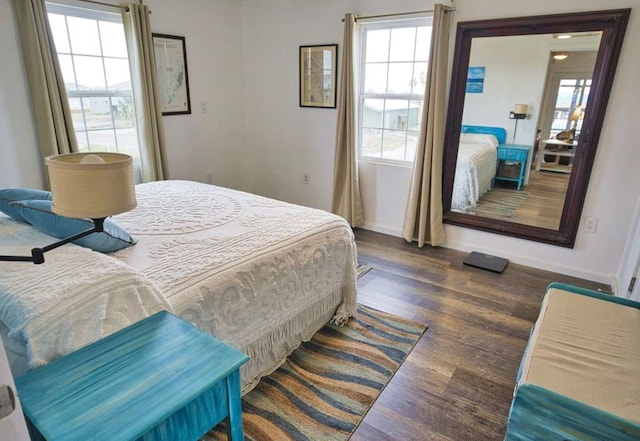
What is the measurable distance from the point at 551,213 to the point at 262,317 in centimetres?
268

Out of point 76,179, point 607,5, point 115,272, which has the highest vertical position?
point 607,5

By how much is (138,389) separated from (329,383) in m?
1.19

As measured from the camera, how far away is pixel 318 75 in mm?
4086

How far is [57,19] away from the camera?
300cm

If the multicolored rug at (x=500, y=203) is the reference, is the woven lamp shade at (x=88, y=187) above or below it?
above

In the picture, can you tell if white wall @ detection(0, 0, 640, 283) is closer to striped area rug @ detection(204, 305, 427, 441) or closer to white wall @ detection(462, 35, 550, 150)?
white wall @ detection(462, 35, 550, 150)

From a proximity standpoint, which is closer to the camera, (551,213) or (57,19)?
(57,19)

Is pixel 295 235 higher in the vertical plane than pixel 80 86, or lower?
lower

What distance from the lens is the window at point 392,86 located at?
3.57 m

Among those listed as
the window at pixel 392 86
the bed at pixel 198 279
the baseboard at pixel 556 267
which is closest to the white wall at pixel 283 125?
the baseboard at pixel 556 267

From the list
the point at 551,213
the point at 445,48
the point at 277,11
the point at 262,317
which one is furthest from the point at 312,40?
the point at 262,317

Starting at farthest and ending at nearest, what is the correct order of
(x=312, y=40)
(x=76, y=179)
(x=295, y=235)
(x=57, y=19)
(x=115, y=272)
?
(x=312, y=40)
(x=57, y=19)
(x=295, y=235)
(x=115, y=272)
(x=76, y=179)

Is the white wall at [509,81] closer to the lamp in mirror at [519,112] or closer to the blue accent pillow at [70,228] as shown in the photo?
the lamp in mirror at [519,112]

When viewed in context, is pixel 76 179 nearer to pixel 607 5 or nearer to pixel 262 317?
pixel 262 317
